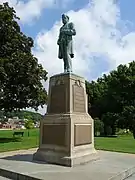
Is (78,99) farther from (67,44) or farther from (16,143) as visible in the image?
(16,143)

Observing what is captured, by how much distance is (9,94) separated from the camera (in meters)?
24.6

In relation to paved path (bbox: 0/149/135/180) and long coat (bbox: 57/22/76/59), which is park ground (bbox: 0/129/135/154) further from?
long coat (bbox: 57/22/76/59)

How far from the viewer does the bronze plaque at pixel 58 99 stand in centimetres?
1155

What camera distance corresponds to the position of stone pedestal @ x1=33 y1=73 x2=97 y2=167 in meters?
10.9

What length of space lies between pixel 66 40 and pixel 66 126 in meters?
3.89

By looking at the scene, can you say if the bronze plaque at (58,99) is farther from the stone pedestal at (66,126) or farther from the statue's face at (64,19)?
the statue's face at (64,19)

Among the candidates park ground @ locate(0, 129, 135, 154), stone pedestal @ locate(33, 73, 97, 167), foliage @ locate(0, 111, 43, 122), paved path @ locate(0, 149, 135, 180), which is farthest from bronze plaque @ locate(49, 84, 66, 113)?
park ground @ locate(0, 129, 135, 154)

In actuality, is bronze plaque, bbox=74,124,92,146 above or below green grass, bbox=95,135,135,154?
above

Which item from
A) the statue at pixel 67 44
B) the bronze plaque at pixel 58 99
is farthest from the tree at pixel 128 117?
the bronze plaque at pixel 58 99

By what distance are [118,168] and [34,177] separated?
3.23m

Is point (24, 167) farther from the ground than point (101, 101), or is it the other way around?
point (101, 101)

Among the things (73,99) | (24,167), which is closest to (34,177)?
(24,167)

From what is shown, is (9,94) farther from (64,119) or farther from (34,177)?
(34,177)

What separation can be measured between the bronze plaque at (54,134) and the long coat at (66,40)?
3207mm
